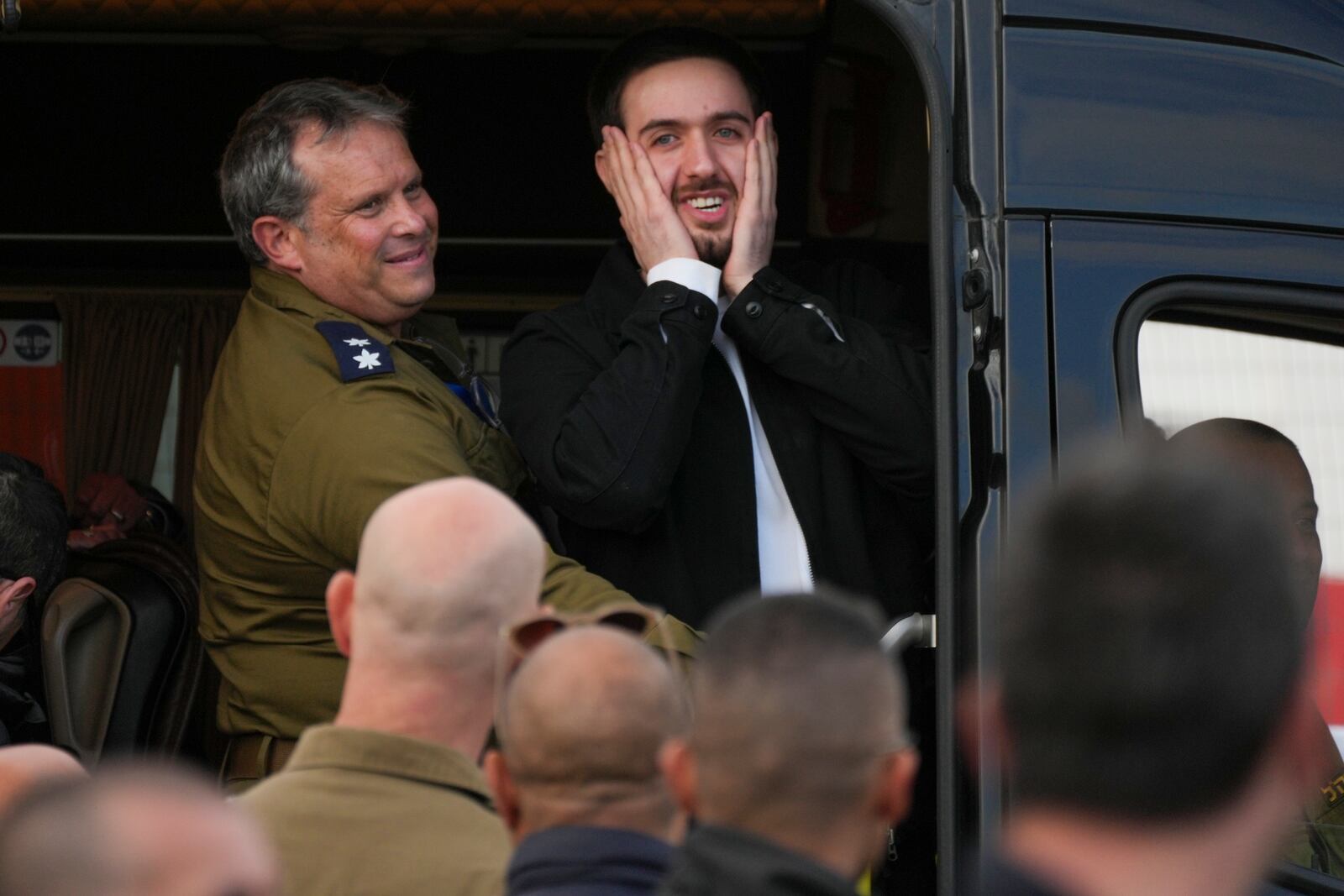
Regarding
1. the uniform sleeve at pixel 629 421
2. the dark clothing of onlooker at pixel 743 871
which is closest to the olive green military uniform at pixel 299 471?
the uniform sleeve at pixel 629 421

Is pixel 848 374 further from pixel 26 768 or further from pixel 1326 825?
pixel 26 768

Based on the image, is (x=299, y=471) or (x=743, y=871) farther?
(x=299, y=471)

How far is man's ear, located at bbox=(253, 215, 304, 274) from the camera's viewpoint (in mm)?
3090

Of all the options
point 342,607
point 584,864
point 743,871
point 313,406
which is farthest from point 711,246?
point 743,871

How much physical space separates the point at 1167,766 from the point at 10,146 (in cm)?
471

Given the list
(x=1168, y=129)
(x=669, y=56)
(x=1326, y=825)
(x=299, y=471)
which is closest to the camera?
(x=1326, y=825)

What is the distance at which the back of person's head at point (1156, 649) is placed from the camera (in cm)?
112

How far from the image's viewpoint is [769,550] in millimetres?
2867

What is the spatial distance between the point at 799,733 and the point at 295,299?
75.3 inches

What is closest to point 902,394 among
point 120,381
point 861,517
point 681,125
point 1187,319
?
point 861,517

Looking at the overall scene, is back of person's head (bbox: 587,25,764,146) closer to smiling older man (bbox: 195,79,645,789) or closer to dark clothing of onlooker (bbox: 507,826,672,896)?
smiling older man (bbox: 195,79,645,789)

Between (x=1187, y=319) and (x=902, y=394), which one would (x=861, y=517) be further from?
(x=1187, y=319)

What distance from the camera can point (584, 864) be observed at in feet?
4.96

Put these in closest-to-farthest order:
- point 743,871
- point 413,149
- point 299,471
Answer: point 743,871 < point 299,471 < point 413,149
